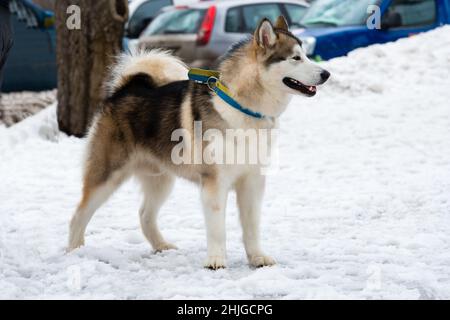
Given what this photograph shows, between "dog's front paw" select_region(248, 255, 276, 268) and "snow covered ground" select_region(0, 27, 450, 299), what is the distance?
9 cm

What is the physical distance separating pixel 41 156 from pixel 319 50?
4.33 meters

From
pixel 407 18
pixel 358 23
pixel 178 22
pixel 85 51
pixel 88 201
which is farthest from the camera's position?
pixel 178 22

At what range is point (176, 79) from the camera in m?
5.27

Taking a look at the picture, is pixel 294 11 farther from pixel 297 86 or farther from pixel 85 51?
pixel 297 86

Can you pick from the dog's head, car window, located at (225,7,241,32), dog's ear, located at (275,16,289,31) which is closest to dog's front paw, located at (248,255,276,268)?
the dog's head

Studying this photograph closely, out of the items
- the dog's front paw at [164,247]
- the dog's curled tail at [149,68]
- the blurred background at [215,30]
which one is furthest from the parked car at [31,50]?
the dog's front paw at [164,247]

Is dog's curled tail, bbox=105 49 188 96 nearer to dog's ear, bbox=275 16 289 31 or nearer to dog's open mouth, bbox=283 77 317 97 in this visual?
dog's ear, bbox=275 16 289 31

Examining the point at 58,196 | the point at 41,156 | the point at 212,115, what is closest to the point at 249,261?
the point at 212,115

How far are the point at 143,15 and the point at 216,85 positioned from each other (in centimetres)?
1000

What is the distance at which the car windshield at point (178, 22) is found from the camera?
1217 centimetres

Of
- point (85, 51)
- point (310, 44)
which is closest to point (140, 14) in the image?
point (310, 44)

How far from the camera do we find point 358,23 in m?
11.1
